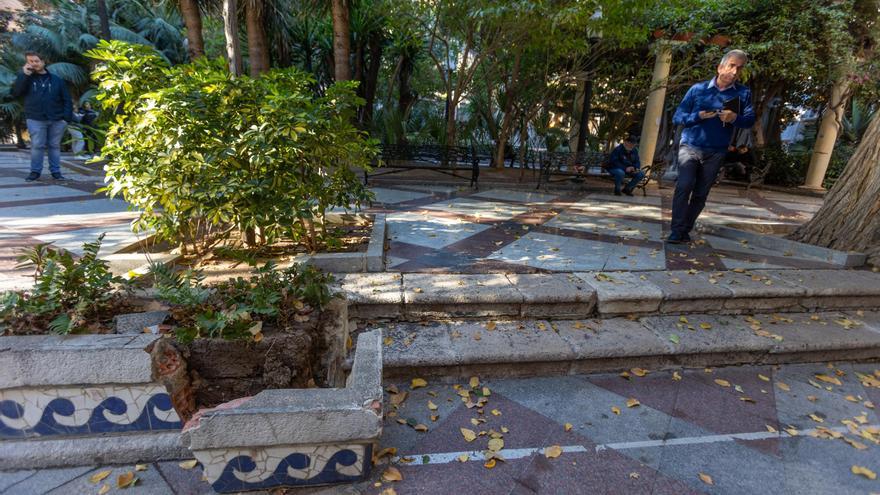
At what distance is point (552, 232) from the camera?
17.7ft

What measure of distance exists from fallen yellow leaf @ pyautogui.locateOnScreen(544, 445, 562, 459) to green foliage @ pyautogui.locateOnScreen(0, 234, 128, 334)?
223cm

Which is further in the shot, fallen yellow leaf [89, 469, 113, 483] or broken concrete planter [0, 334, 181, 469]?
fallen yellow leaf [89, 469, 113, 483]

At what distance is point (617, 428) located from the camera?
2.28m

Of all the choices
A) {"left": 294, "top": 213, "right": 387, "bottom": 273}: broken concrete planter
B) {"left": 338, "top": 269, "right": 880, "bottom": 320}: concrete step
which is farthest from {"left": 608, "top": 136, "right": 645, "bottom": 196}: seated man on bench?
{"left": 294, "top": 213, "right": 387, "bottom": 273}: broken concrete planter

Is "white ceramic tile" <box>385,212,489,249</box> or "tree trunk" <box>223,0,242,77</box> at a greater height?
"tree trunk" <box>223,0,242,77</box>

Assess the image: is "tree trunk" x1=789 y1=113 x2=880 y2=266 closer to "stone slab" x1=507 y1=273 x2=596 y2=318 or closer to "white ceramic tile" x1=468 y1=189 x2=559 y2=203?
"stone slab" x1=507 y1=273 x2=596 y2=318

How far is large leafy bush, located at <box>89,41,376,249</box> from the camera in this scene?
→ 2879 millimetres

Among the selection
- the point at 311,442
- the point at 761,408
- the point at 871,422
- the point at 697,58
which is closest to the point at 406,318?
the point at 311,442

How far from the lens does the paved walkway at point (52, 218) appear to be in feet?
12.0

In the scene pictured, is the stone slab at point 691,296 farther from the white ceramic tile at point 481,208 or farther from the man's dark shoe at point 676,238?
the white ceramic tile at point 481,208

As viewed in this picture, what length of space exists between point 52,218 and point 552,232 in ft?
19.5

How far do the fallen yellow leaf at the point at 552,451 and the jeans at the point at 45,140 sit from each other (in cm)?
889

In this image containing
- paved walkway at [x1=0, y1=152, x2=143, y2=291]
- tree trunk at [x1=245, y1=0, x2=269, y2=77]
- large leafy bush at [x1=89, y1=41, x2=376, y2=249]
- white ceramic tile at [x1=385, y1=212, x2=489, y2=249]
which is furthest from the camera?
tree trunk at [x1=245, y1=0, x2=269, y2=77]

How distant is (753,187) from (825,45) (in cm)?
358
